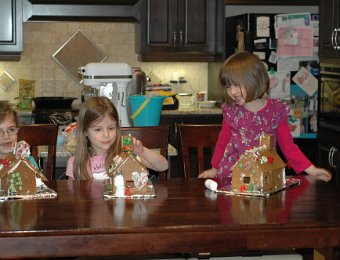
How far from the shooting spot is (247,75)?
298cm

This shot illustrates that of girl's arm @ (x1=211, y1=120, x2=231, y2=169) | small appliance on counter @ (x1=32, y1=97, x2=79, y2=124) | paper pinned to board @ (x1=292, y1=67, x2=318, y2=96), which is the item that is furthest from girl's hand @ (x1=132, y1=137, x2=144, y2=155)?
paper pinned to board @ (x1=292, y1=67, x2=318, y2=96)

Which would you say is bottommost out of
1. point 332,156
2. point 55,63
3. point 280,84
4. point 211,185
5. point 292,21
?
point 332,156

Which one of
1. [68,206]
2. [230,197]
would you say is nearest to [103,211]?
[68,206]

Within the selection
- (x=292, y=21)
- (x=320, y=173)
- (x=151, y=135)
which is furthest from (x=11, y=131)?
(x=292, y=21)

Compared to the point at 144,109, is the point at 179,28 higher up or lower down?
higher up

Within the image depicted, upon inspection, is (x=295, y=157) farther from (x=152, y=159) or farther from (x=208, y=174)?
(x=152, y=159)

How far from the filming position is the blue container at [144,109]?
403 cm

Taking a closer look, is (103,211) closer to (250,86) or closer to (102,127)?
(102,127)

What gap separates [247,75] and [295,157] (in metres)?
0.38

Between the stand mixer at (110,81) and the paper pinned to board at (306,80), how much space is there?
204 centimetres

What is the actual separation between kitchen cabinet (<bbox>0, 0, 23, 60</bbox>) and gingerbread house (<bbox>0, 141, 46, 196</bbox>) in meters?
3.32

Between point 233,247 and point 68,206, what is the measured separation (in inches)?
21.2

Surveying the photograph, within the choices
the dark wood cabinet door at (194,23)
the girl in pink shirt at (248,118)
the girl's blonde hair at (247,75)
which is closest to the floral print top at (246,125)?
the girl in pink shirt at (248,118)

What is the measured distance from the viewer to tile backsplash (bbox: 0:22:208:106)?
19.4 ft
